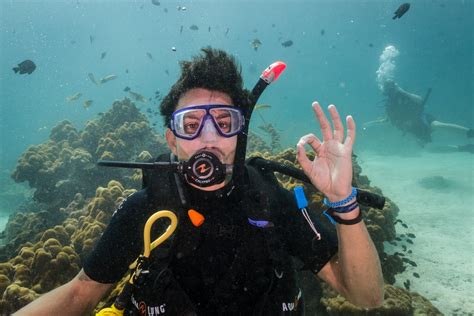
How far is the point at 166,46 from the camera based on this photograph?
17325 cm

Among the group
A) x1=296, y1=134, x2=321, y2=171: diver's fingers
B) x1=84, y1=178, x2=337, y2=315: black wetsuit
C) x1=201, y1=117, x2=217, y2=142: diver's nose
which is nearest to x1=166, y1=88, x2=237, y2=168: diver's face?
x1=201, y1=117, x2=217, y2=142: diver's nose

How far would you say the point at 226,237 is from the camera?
2619mm

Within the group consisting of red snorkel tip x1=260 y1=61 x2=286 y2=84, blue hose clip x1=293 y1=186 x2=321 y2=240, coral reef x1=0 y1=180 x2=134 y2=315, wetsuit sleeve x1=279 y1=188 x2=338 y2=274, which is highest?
red snorkel tip x1=260 y1=61 x2=286 y2=84

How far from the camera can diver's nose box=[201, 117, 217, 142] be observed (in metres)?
2.81

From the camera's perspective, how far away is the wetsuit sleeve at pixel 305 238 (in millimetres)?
2695

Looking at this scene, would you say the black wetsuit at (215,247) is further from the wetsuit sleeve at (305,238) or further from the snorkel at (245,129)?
the snorkel at (245,129)

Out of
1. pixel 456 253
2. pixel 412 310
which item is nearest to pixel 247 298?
pixel 412 310

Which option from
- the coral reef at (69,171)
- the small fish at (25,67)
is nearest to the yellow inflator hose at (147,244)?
the coral reef at (69,171)

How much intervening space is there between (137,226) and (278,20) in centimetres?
15247

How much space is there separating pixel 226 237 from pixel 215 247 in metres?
0.12

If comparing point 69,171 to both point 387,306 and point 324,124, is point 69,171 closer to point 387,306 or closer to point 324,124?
point 387,306

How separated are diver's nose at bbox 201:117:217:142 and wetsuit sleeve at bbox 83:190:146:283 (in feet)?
2.61

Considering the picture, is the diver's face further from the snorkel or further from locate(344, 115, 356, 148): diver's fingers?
locate(344, 115, 356, 148): diver's fingers

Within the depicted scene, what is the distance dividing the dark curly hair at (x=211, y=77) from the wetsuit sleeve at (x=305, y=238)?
117 centimetres
